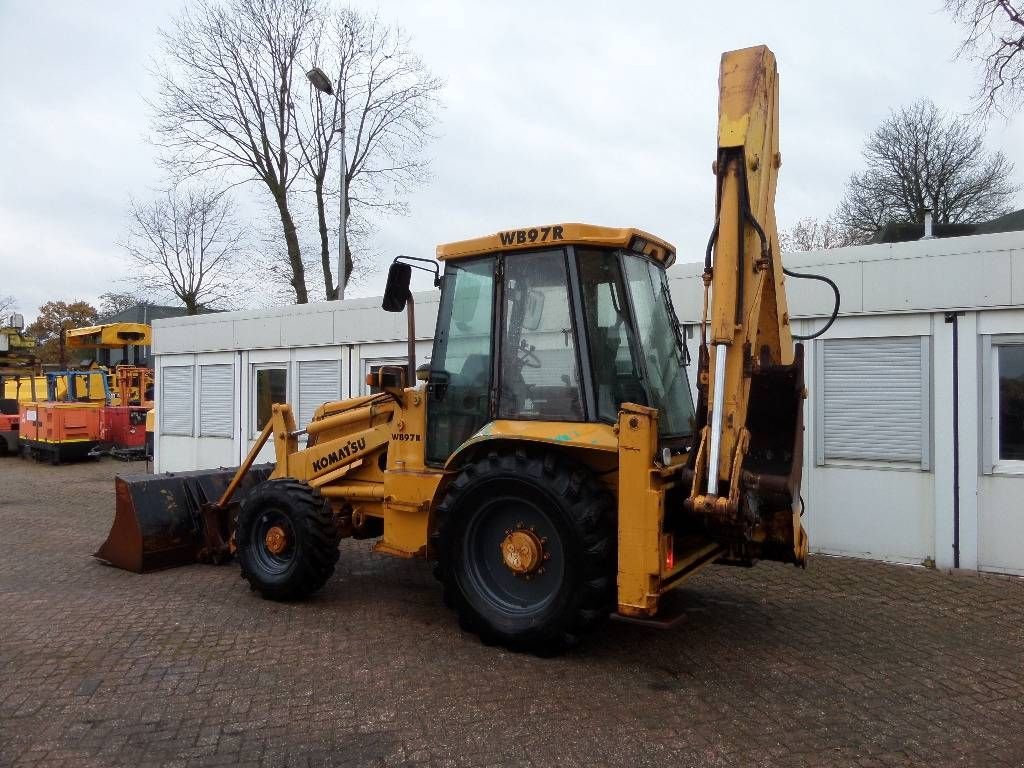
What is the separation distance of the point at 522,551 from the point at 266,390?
8391mm

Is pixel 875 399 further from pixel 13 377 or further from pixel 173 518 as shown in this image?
pixel 13 377

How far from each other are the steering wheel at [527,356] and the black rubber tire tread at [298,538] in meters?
1.98

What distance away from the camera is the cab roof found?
483 centimetres

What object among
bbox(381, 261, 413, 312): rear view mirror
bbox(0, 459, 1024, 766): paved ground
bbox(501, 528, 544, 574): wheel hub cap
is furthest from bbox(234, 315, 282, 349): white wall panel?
bbox(501, 528, 544, 574): wheel hub cap

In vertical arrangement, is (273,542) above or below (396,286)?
below

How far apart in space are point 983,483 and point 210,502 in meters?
6.96

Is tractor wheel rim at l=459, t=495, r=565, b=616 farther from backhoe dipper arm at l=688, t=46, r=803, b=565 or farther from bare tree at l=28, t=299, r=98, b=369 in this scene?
bare tree at l=28, t=299, r=98, b=369

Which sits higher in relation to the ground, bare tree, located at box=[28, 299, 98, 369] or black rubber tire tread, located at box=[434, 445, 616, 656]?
bare tree, located at box=[28, 299, 98, 369]

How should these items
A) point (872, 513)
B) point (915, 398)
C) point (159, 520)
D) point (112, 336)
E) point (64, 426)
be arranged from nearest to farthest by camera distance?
point (159, 520) → point (915, 398) → point (872, 513) → point (64, 426) → point (112, 336)

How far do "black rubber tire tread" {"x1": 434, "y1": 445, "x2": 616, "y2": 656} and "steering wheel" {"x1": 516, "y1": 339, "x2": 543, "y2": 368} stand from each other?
0.54m

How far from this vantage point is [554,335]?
16.0ft

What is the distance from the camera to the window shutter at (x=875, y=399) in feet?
24.2

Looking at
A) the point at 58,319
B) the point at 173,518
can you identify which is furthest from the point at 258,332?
the point at 58,319

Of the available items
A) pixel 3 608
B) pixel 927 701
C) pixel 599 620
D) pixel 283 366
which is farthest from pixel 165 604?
pixel 283 366
